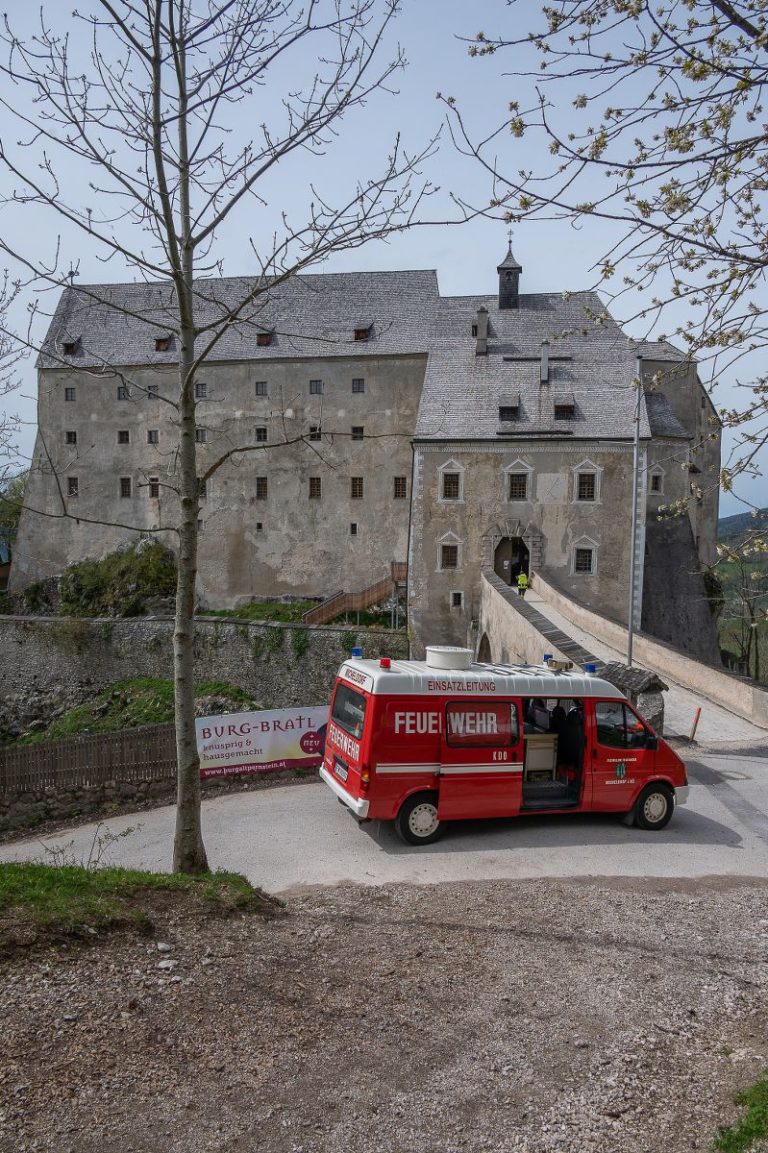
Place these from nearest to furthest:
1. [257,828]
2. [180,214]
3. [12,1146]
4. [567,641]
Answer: [12,1146]
[180,214]
[257,828]
[567,641]

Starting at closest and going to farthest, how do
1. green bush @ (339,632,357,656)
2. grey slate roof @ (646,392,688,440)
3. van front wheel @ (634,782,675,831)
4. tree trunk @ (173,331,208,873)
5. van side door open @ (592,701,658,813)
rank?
tree trunk @ (173,331,208,873) → van side door open @ (592,701,658,813) → van front wheel @ (634,782,675,831) → green bush @ (339,632,357,656) → grey slate roof @ (646,392,688,440)

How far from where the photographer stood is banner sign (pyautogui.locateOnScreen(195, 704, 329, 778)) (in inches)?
567

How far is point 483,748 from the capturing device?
955 centimetres

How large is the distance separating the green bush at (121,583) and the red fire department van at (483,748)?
1133 inches

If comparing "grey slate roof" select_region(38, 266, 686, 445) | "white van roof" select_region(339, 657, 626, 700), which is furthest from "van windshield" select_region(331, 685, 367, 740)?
"grey slate roof" select_region(38, 266, 686, 445)

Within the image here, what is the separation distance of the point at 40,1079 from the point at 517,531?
1097 inches

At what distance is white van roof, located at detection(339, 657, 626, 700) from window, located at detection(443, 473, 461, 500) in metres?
20.8

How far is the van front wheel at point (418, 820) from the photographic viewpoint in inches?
369

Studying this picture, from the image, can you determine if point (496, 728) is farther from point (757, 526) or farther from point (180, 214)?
point (180, 214)

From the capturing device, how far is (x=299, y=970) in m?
5.61

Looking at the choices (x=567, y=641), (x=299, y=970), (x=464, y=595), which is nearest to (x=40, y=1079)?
(x=299, y=970)

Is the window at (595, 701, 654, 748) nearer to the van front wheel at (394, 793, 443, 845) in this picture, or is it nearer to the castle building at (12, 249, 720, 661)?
the van front wheel at (394, 793, 443, 845)

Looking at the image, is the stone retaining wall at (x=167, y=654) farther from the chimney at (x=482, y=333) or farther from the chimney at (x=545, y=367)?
the chimney at (x=482, y=333)

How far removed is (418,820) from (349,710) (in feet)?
5.34
